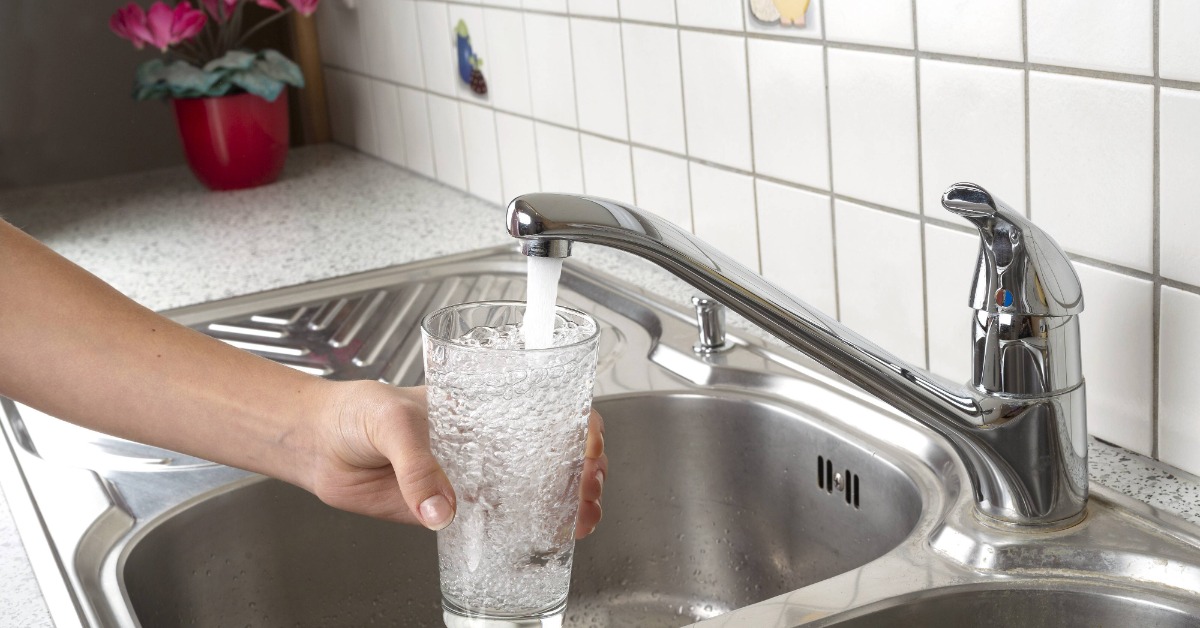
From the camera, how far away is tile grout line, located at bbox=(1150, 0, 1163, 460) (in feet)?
2.44

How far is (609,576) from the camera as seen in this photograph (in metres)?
1.04

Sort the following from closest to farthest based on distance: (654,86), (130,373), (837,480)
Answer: (130,373)
(837,480)
(654,86)

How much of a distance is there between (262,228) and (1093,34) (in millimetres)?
1172

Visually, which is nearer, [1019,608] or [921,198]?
[1019,608]

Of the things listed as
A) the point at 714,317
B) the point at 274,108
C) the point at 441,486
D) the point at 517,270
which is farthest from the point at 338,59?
the point at 441,486

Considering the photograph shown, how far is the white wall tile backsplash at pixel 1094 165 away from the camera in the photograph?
0.77 m

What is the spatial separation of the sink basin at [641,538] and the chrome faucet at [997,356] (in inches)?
5.7

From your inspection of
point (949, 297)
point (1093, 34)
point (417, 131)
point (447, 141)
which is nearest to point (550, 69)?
point (447, 141)

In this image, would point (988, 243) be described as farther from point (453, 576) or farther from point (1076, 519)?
point (453, 576)

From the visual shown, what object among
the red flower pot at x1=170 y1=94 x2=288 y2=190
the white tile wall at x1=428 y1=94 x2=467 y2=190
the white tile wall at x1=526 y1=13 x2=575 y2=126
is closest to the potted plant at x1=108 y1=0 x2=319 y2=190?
the red flower pot at x1=170 y1=94 x2=288 y2=190

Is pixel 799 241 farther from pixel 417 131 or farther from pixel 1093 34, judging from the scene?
pixel 417 131

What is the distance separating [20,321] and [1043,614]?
650 mm

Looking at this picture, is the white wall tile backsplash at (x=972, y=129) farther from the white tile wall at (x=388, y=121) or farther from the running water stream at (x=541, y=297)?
the white tile wall at (x=388, y=121)

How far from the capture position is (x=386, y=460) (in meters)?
0.77
